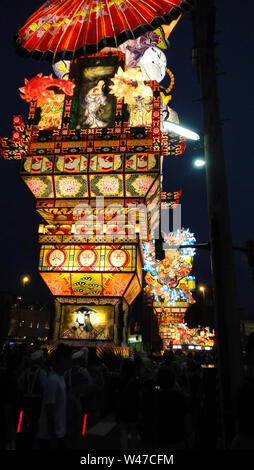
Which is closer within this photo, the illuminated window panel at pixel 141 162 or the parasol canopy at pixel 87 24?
the parasol canopy at pixel 87 24

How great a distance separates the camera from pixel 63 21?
12992 millimetres

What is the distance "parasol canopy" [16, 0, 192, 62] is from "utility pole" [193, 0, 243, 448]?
204 inches

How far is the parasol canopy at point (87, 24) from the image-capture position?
39.3ft

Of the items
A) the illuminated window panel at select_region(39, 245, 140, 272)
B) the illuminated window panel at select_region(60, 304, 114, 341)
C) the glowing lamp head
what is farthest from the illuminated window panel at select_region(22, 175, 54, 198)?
the glowing lamp head

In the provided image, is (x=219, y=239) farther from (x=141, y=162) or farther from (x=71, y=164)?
(x=71, y=164)

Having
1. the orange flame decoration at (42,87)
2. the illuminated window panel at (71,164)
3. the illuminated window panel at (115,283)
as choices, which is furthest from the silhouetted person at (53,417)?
the orange flame decoration at (42,87)

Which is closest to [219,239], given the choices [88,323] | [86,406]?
[86,406]

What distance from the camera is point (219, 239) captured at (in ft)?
20.4

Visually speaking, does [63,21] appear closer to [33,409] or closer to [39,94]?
[39,94]

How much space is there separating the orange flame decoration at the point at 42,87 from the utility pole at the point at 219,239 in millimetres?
10549

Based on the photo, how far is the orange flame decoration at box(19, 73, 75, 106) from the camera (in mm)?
16719

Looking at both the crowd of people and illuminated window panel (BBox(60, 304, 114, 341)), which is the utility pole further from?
illuminated window panel (BBox(60, 304, 114, 341))

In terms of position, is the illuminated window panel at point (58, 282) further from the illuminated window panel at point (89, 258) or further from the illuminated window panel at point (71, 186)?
the illuminated window panel at point (71, 186)
